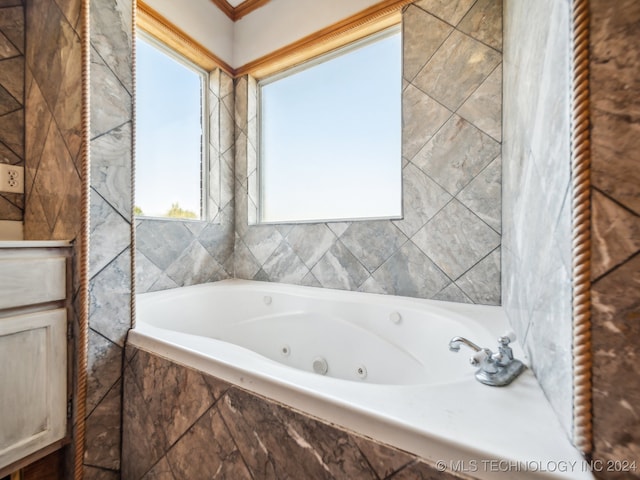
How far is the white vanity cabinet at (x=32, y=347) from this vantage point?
0.77 metres

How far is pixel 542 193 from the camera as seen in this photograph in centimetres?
58

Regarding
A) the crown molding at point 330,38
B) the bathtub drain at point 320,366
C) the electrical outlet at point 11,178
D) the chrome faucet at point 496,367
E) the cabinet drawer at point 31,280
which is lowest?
the bathtub drain at point 320,366

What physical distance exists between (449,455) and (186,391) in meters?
0.66

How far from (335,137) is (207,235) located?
1.10 metres

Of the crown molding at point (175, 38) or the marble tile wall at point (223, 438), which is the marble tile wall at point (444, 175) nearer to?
the marble tile wall at point (223, 438)

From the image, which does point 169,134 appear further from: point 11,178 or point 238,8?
point 238,8

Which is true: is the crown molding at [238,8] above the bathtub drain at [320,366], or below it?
above

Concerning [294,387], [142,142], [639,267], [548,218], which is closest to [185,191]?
[142,142]

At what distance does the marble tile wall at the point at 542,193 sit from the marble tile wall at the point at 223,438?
32 centimetres

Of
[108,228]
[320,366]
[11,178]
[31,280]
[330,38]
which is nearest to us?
[31,280]

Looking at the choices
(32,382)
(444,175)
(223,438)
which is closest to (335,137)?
(444,175)

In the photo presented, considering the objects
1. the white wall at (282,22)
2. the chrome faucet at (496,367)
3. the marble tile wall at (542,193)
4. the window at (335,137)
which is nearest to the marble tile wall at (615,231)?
the marble tile wall at (542,193)

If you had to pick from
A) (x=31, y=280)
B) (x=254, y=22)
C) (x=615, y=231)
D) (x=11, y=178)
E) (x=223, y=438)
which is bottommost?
(x=223, y=438)

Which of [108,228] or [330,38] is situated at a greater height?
[330,38]
